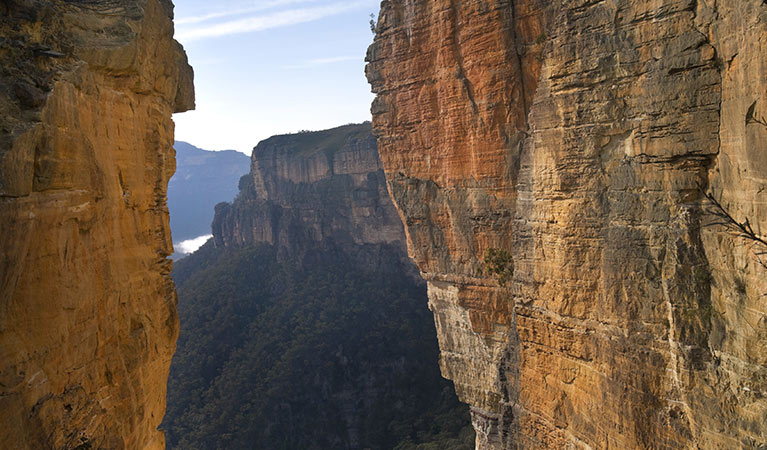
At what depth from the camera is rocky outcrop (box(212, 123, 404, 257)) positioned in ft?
187

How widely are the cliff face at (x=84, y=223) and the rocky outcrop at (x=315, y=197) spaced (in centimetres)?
4734

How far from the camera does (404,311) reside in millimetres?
50031

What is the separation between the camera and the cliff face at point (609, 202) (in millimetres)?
7492

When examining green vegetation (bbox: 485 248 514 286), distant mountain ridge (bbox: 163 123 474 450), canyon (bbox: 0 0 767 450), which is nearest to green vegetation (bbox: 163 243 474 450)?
distant mountain ridge (bbox: 163 123 474 450)

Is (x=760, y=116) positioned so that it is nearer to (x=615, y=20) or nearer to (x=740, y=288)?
(x=740, y=288)

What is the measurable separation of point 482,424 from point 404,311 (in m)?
35.1

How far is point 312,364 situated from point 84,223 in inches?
1556

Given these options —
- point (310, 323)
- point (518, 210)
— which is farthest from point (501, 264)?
point (310, 323)

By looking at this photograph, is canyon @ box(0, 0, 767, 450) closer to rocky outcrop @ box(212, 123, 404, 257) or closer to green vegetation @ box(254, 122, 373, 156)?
rocky outcrop @ box(212, 123, 404, 257)

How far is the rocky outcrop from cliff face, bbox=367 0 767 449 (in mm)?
41202

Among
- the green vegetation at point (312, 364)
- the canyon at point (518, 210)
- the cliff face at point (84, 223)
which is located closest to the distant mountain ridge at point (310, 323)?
the green vegetation at point (312, 364)

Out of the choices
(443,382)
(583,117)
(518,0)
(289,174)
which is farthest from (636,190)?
(289,174)

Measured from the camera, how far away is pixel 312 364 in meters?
43.7

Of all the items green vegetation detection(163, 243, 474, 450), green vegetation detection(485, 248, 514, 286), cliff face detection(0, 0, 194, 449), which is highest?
cliff face detection(0, 0, 194, 449)
